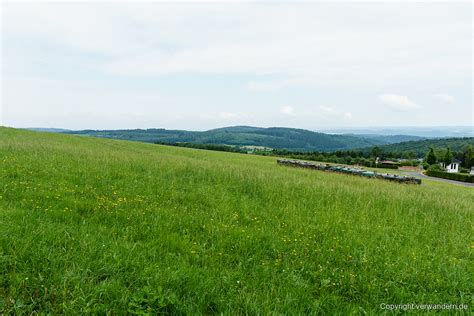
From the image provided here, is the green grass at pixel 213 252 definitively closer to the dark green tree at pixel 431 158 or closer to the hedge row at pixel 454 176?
the hedge row at pixel 454 176

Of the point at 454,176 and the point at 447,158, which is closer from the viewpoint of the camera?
the point at 454,176

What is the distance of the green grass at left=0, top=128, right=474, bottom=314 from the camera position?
3.38 m

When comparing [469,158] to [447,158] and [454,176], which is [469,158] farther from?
[454,176]

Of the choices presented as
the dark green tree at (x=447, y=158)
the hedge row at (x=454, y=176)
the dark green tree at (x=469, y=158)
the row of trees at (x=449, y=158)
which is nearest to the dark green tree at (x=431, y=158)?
the row of trees at (x=449, y=158)

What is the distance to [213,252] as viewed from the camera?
183 inches

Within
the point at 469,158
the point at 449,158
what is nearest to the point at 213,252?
the point at 449,158

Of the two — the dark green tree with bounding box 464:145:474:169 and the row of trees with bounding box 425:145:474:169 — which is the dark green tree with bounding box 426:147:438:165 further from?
the dark green tree with bounding box 464:145:474:169

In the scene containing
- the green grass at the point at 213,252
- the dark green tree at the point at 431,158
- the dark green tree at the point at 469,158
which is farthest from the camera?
the dark green tree at the point at 431,158

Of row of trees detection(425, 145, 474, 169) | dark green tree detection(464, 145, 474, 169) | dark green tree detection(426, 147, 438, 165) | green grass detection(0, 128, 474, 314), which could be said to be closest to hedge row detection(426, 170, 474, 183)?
dark green tree detection(426, 147, 438, 165)

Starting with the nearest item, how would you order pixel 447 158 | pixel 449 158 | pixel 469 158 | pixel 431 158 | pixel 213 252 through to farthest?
pixel 213 252 → pixel 469 158 → pixel 447 158 → pixel 449 158 → pixel 431 158

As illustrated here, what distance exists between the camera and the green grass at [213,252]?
3375 mm

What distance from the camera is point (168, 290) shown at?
3445mm

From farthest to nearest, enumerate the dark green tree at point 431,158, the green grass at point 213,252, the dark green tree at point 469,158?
1. the dark green tree at point 431,158
2. the dark green tree at point 469,158
3. the green grass at point 213,252

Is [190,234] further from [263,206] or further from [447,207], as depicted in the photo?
[447,207]
